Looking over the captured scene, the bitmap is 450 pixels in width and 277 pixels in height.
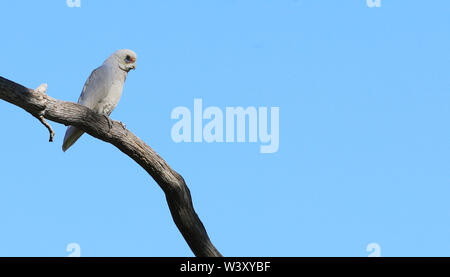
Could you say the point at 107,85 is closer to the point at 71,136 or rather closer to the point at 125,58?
the point at 125,58

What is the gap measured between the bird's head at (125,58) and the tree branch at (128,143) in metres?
1.76

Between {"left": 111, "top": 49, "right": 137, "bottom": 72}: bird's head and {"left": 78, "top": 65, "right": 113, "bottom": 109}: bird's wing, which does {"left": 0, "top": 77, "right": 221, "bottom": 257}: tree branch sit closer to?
{"left": 78, "top": 65, "right": 113, "bottom": 109}: bird's wing

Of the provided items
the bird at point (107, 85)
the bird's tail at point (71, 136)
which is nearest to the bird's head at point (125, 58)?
the bird at point (107, 85)

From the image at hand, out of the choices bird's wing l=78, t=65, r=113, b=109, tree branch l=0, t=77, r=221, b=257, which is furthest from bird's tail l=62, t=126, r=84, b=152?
tree branch l=0, t=77, r=221, b=257

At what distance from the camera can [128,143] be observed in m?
5.75

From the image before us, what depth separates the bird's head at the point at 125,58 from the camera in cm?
739

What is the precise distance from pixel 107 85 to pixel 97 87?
0.14 meters

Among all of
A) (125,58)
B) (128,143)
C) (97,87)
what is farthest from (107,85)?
(128,143)

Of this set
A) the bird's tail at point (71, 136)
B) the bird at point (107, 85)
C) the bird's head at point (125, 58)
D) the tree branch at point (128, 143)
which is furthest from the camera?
the bird's head at point (125, 58)

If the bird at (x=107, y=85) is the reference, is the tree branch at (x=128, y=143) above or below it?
below

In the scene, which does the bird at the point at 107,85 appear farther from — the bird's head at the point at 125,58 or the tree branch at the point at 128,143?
the tree branch at the point at 128,143
